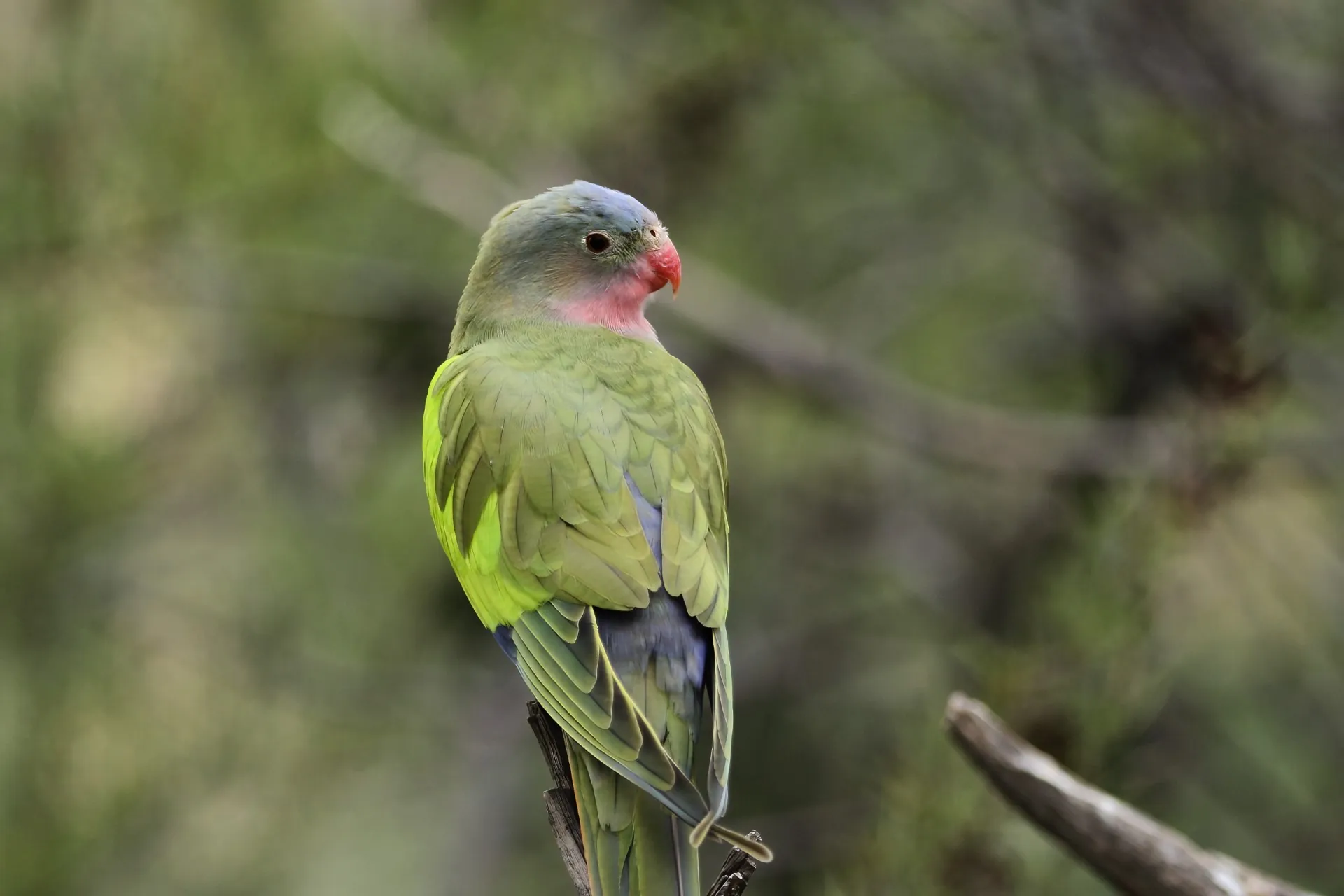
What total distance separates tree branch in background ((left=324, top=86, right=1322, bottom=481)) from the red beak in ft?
7.33

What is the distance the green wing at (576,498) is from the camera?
96.4 inches

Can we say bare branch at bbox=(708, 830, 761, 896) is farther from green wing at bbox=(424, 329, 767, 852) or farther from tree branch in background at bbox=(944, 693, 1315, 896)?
tree branch in background at bbox=(944, 693, 1315, 896)

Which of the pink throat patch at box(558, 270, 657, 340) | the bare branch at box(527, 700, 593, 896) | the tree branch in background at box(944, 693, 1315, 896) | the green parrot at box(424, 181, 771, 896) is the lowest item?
the tree branch in background at box(944, 693, 1315, 896)

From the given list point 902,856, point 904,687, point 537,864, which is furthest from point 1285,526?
point 902,856

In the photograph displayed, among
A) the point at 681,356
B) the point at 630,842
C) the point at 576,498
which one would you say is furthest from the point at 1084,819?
the point at 681,356

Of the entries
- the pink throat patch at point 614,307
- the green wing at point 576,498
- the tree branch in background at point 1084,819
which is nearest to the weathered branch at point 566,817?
the green wing at point 576,498

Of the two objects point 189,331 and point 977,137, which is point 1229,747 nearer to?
point 977,137

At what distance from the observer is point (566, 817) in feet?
7.84

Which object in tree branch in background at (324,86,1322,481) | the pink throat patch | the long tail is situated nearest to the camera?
the long tail

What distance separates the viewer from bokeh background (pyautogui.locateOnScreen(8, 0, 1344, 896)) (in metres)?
5.07

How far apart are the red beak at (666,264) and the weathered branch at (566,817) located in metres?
0.91

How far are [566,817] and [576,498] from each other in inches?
21.9

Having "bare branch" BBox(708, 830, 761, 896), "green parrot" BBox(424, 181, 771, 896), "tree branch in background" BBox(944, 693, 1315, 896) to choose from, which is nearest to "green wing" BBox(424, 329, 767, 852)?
"green parrot" BBox(424, 181, 771, 896)

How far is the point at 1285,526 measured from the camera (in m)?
7.07
